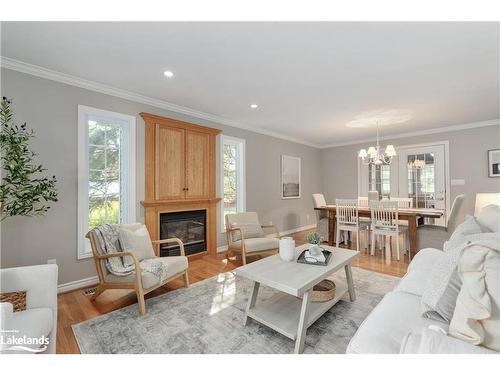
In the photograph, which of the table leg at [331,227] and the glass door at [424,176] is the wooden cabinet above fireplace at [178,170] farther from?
the glass door at [424,176]

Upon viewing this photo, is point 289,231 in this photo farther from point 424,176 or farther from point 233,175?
point 424,176

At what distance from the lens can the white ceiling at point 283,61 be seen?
74.9 inches

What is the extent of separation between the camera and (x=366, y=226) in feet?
13.9

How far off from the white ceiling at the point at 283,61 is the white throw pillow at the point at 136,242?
178 centimetres

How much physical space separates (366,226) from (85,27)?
461cm

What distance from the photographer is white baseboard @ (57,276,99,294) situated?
2.63 metres

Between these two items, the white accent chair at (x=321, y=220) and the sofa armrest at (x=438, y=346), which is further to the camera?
the white accent chair at (x=321, y=220)

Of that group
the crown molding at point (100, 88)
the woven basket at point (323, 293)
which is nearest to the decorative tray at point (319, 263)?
the woven basket at point (323, 293)

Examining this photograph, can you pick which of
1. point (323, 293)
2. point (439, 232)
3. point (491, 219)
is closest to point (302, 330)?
point (323, 293)

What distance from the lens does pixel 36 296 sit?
153cm

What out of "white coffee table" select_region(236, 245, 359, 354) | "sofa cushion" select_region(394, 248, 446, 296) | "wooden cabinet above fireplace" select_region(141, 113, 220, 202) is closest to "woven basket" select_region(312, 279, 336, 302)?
"white coffee table" select_region(236, 245, 359, 354)

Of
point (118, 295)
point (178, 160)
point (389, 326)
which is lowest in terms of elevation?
point (118, 295)

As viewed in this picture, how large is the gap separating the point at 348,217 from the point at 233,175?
7.50ft
